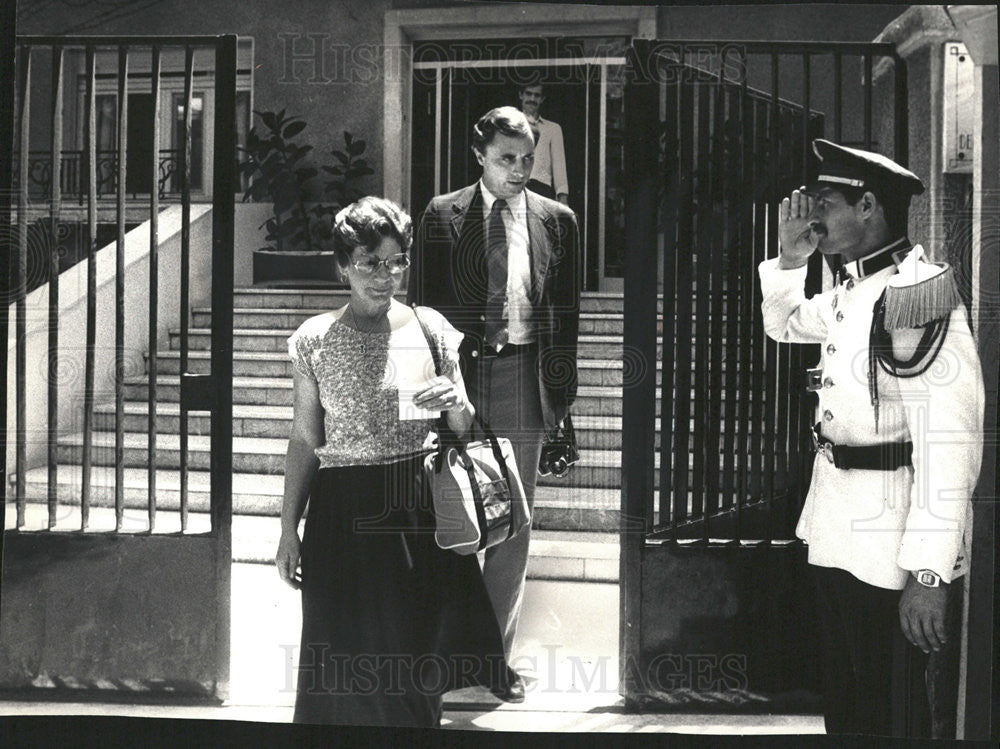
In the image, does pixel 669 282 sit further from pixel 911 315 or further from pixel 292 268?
pixel 292 268

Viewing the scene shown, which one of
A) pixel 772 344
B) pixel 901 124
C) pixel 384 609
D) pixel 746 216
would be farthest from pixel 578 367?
pixel 901 124

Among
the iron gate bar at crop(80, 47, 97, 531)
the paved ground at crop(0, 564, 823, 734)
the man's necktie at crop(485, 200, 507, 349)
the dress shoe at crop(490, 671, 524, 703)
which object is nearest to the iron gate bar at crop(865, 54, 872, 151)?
the man's necktie at crop(485, 200, 507, 349)

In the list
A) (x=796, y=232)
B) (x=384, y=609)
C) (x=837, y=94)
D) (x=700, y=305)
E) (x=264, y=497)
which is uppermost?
(x=837, y=94)

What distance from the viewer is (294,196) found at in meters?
3.86

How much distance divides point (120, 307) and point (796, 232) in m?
2.39

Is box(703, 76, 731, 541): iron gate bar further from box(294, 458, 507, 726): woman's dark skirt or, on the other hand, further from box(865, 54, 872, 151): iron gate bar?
box(294, 458, 507, 726): woman's dark skirt

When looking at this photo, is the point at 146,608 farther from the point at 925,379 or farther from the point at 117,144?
the point at 925,379

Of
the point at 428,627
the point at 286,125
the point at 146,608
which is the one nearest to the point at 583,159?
the point at 286,125

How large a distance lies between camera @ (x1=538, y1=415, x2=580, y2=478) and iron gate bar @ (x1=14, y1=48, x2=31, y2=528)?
1886 mm

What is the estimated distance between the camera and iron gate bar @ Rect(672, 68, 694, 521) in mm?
3828

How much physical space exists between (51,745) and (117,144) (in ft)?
7.13

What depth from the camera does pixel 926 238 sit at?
3.63 m

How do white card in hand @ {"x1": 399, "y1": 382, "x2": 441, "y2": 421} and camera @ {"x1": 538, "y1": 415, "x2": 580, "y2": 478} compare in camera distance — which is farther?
camera @ {"x1": 538, "y1": 415, "x2": 580, "y2": 478}

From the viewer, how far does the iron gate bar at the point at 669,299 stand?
12.5ft
